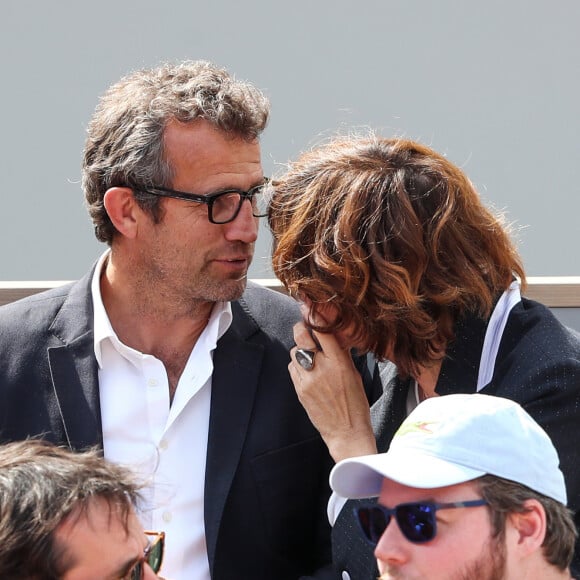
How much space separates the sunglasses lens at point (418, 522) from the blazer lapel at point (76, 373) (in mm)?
1169

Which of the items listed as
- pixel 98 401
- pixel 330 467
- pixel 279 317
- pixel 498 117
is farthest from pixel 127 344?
pixel 498 117

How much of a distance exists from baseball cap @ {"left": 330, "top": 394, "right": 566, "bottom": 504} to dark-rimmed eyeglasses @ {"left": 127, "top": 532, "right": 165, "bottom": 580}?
43cm

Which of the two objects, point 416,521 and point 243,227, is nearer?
point 416,521

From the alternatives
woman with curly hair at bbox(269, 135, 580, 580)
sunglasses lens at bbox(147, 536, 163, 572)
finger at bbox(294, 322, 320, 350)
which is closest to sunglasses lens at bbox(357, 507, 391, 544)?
sunglasses lens at bbox(147, 536, 163, 572)

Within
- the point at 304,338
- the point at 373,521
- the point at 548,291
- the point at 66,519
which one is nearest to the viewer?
the point at 66,519

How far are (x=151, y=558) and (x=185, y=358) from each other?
1.00 m

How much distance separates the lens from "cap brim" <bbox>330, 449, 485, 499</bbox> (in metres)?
1.93

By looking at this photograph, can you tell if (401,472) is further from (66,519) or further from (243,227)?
(243,227)

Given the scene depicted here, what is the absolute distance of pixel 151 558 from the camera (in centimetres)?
213

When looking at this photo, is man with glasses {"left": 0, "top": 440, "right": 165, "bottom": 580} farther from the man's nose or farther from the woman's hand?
the man's nose

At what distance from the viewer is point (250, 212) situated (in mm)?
2988

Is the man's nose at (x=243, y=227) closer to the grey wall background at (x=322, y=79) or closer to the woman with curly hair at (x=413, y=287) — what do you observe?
the woman with curly hair at (x=413, y=287)

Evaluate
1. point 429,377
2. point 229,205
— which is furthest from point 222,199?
point 429,377

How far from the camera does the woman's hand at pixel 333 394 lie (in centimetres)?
278
